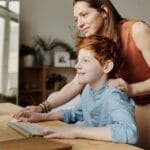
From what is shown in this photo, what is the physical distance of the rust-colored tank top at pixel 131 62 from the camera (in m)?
1.55

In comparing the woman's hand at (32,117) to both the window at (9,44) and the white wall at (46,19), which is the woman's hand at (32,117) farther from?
the white wall at (46,19)

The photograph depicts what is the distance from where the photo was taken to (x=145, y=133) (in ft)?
5.25

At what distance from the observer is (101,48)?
51.4 inches

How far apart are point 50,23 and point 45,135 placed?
4.30m

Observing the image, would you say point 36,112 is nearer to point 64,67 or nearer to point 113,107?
point 113,107

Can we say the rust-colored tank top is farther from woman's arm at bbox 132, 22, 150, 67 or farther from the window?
the window

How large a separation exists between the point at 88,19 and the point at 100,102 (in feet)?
1.39

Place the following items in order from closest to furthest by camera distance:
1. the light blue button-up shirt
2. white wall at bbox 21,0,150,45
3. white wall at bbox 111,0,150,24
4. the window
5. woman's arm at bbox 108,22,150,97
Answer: the light blue button-up shirt, woman's arm at bbox 108,22,150,97, the window, white wall at bbox 21,0,150,45, white wall at bbox 111,0,150,24

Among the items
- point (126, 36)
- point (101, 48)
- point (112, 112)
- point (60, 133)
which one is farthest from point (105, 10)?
point (60, 133)

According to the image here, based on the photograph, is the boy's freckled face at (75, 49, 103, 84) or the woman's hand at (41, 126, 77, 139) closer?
the woman's hand at (41, 126, 77, 139)

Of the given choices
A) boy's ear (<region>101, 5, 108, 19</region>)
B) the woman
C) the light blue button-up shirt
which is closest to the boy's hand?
the light blue button-up shirt

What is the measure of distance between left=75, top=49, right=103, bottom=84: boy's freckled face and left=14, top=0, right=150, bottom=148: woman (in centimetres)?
19

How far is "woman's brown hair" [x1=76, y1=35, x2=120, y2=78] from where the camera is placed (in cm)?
130

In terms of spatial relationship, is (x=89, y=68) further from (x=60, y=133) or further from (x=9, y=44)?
(x=9, y=44)
